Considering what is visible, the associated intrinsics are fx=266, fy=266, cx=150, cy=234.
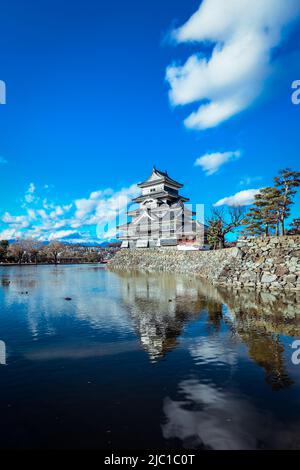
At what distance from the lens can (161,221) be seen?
47.2 meters

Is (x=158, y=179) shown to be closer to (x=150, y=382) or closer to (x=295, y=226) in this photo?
(x=295, y=226)

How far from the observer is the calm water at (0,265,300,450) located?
3664mm

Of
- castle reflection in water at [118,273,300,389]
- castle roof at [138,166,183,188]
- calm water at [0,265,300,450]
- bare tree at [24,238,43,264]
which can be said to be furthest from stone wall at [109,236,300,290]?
bare tree at [24,238,43,264]

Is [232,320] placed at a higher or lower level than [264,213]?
lower

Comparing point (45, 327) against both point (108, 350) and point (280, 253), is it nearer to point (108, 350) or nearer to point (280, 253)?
point (108, 350)

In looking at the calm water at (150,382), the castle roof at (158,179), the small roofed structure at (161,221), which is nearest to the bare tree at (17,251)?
the small roofed structure at (161,221)

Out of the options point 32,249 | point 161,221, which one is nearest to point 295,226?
point 161,221

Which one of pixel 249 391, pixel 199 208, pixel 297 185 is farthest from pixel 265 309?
pixel 199 208

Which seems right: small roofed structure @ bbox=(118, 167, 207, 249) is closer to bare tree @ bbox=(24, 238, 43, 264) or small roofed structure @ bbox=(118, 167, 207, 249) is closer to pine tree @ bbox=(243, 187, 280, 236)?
pine tree @ bbox=(243, 187, 280, 236)

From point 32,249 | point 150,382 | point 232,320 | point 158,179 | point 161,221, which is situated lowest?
point 232,320

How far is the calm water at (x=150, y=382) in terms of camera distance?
12.0 ft

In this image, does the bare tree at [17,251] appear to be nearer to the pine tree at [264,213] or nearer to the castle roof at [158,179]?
the castle roof at [158,179]

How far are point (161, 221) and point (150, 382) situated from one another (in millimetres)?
42445

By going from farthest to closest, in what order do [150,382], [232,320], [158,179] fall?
[158,179] → [232,320] → [150,382]
